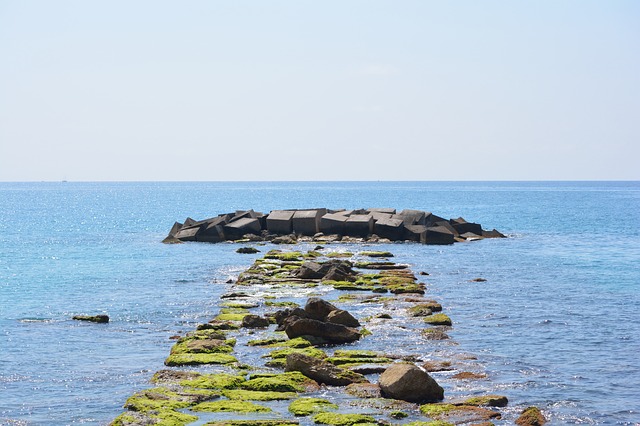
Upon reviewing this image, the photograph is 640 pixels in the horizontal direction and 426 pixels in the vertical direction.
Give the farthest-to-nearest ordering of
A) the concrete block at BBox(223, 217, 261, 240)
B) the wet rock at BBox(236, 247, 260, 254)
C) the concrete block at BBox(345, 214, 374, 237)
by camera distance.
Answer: the concrete block at BBox(223, 217, 261, 240)
the concrete block at BBox(345, 214, 374, 237)
the wet rock at BBox(236, 247, 260, 254)

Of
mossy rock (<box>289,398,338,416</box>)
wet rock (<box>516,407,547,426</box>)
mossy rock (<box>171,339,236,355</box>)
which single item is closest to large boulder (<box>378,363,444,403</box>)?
mossy rock (<box>289,398,338,416</box>)

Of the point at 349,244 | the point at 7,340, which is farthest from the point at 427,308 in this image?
the point at 349,244

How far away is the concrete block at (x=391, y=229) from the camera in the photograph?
7681 centimetres

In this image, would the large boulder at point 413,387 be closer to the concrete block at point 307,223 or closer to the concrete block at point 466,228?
the concrete block at point 307,223

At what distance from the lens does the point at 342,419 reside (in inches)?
819

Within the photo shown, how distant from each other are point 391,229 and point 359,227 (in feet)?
9.97

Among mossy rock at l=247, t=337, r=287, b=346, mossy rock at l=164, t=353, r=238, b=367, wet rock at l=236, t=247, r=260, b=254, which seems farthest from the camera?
wet rock at l=236, t=247, r=260, b=254

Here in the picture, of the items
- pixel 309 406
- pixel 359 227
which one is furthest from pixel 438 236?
pixel 309 406

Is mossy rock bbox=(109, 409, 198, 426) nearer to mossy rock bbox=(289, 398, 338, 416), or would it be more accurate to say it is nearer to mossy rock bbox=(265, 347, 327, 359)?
mossy rock bbox=(289, 398, 338, 416)

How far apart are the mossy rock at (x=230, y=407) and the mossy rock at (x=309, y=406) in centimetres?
72

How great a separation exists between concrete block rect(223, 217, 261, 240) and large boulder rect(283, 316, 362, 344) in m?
49.4

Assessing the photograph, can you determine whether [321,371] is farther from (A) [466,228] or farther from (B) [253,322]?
(A) [466,228]

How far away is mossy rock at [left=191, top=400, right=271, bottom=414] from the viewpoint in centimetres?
2181

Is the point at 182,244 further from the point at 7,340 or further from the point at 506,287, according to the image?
the point at 7,340
